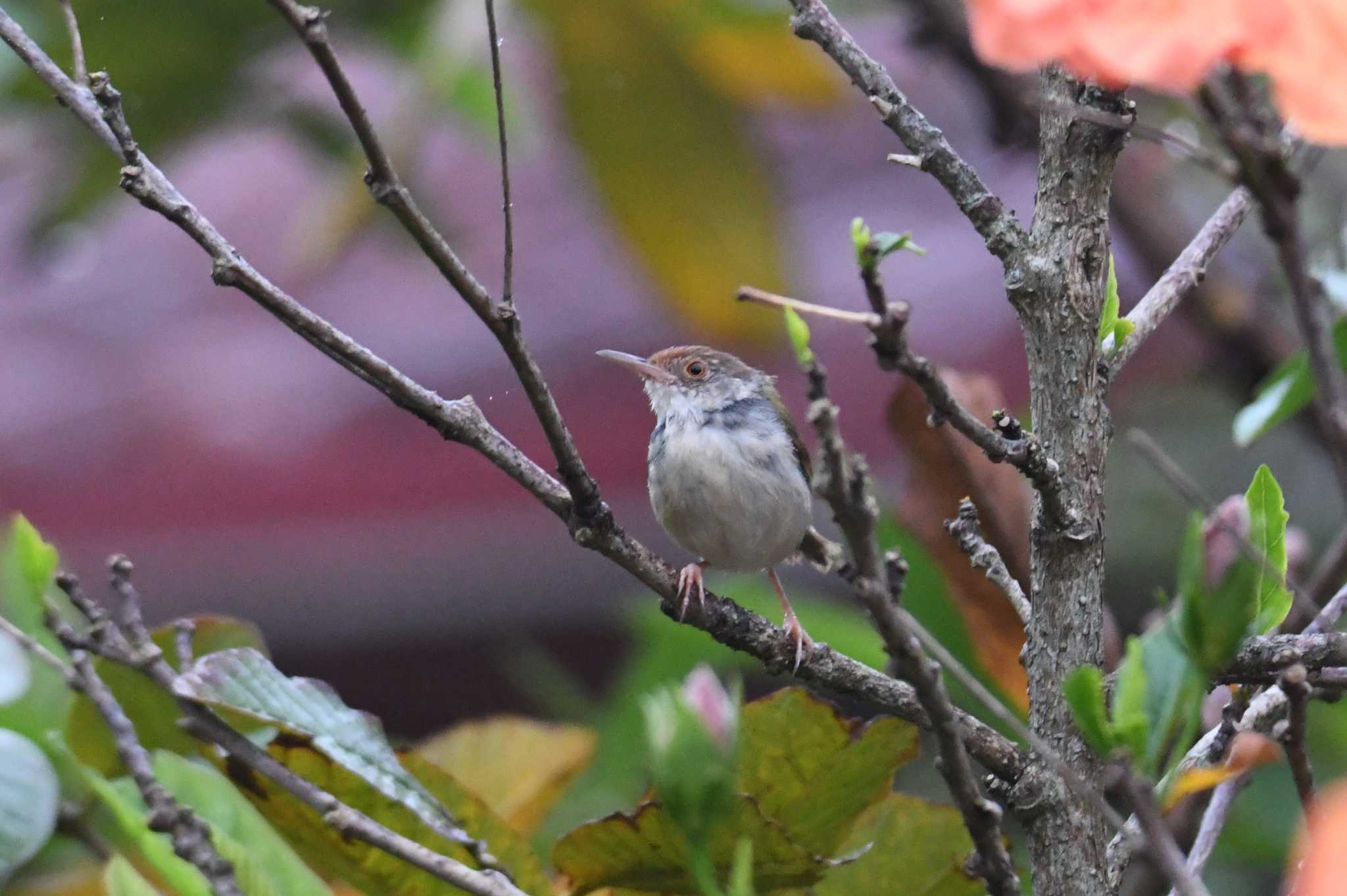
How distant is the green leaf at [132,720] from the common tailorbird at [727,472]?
0.87 metres

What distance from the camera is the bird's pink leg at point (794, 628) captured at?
1.04 metres

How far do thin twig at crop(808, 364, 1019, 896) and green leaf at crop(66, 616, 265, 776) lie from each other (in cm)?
68

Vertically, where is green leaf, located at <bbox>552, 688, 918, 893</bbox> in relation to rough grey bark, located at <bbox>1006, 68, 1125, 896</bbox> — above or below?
below

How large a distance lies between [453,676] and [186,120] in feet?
6.29

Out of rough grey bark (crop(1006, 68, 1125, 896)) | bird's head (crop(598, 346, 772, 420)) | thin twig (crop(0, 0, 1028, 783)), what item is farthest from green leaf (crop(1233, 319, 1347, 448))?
bird's head (crop(598, 346, 772, 420))

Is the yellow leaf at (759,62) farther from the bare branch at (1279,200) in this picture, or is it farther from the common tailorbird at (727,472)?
the bare branch at (1279,200)

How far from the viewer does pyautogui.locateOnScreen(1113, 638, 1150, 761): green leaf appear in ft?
2.15

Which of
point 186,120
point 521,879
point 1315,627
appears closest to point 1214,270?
point 1315,627

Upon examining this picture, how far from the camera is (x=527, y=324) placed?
381cm

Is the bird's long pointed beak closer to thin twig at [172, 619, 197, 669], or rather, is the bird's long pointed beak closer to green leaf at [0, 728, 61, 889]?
thin twig at [172, 619, 197, 669]

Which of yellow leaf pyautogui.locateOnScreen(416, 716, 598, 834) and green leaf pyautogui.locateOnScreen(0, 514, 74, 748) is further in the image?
yellow leaf pyautogui.locateOnScreen(416, 716, 598, 834)

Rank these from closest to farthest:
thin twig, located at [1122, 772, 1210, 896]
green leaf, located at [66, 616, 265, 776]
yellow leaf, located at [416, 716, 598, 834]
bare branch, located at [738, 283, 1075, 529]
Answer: thin twig, located at [1122, 772, 1210, 896] < bare branch, located at [738, 283, 1075, 529] < green leaf, located at [66, 616, 265, 776] < yellow leaf, located at [416, 716, 598, 834]

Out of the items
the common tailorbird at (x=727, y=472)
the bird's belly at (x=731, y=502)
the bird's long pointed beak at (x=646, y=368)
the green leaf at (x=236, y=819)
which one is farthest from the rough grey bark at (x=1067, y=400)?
the bird's long pointed beak at (x=646, y=368)

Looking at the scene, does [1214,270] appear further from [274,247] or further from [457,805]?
[274,247]
